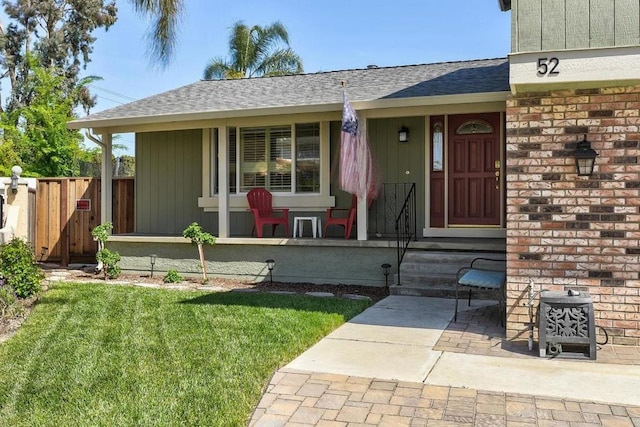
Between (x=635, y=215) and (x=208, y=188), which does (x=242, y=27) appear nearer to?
(x=208, y=188)

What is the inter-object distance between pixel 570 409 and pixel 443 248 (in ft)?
14.5

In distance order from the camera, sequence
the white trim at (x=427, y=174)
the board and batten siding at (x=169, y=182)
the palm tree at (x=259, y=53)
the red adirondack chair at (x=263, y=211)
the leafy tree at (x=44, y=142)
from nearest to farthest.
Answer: the white trim at (x=427, y=174)
the red adirondack chair at (x=263, y=211)
the board and batten siding at (x=169, y=182)
the leafy tree at (x=44, y=142)
the palm tree at (x=259, y=53)

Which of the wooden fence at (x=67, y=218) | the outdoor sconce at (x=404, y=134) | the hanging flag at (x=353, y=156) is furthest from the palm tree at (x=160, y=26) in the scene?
the wooden fence at (x=67, y=218)

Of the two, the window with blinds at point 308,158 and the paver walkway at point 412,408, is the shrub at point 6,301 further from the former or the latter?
the window with blinds at point 308,158

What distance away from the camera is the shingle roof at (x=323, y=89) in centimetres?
806

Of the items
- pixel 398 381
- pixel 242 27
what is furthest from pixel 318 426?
pixel 242 27

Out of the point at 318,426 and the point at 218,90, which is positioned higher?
the point at 218,90

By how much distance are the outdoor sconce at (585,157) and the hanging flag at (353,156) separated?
322 centimetres

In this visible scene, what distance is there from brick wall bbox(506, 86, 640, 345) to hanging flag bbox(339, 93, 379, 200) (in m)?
2.70

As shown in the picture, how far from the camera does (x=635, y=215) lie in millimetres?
4785

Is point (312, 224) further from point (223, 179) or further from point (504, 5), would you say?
point (504, 5)

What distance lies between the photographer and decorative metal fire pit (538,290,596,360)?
445cm

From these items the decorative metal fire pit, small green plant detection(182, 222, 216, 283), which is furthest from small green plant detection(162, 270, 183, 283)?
the decorative metal fire pit

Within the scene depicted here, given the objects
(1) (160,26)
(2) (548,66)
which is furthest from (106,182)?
(2) (548,66)
